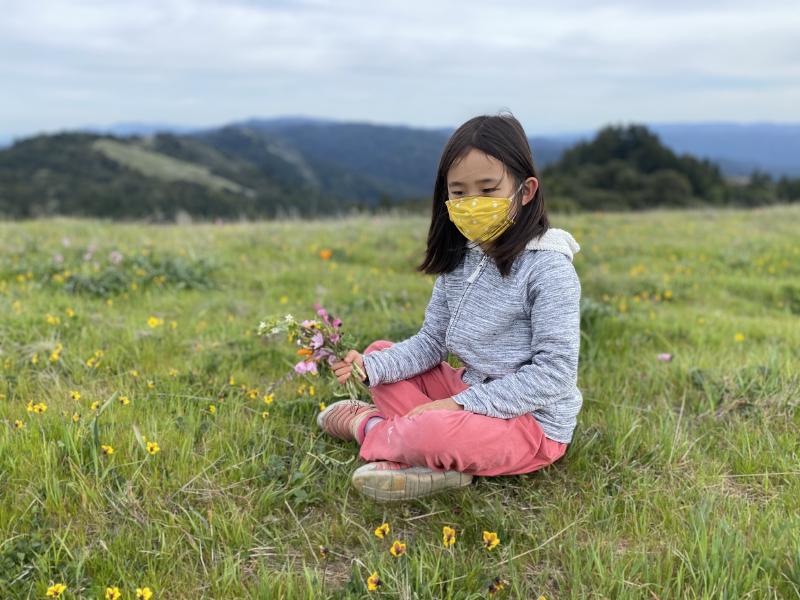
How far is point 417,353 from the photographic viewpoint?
3000mm

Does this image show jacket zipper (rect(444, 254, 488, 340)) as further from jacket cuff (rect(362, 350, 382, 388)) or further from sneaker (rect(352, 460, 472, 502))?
sneaker (rect(352, 460, 472, 502))

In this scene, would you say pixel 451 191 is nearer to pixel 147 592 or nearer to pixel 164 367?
pixel 147 592

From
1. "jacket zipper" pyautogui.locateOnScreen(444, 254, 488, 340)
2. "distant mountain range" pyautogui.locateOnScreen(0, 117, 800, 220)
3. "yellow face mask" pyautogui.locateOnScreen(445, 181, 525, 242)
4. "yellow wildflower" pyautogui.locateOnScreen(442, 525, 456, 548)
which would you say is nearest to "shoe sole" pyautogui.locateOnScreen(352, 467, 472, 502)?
"yellow wildflower" pyautogui.locateOnScreen(442, 525, 456, 548)

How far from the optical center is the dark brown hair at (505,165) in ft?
8.16

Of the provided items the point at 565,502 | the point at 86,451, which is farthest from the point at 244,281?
the point at 565,502

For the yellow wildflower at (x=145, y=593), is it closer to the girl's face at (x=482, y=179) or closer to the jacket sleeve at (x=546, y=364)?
the jacket sleeve at (x=546, y=364)

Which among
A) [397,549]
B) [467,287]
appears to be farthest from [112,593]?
[467,287]

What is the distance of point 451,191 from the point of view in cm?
262

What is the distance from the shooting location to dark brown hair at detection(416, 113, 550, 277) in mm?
2488

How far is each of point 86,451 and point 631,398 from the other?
2.91m

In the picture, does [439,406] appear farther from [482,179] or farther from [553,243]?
[482,179]

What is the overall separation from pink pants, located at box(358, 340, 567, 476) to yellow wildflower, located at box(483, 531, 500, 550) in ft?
1.13

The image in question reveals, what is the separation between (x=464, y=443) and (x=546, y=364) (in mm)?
484

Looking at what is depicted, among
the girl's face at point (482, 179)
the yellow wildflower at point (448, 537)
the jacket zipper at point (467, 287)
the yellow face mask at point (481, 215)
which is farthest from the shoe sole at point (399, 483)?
the girl's face at point (482, 179)
